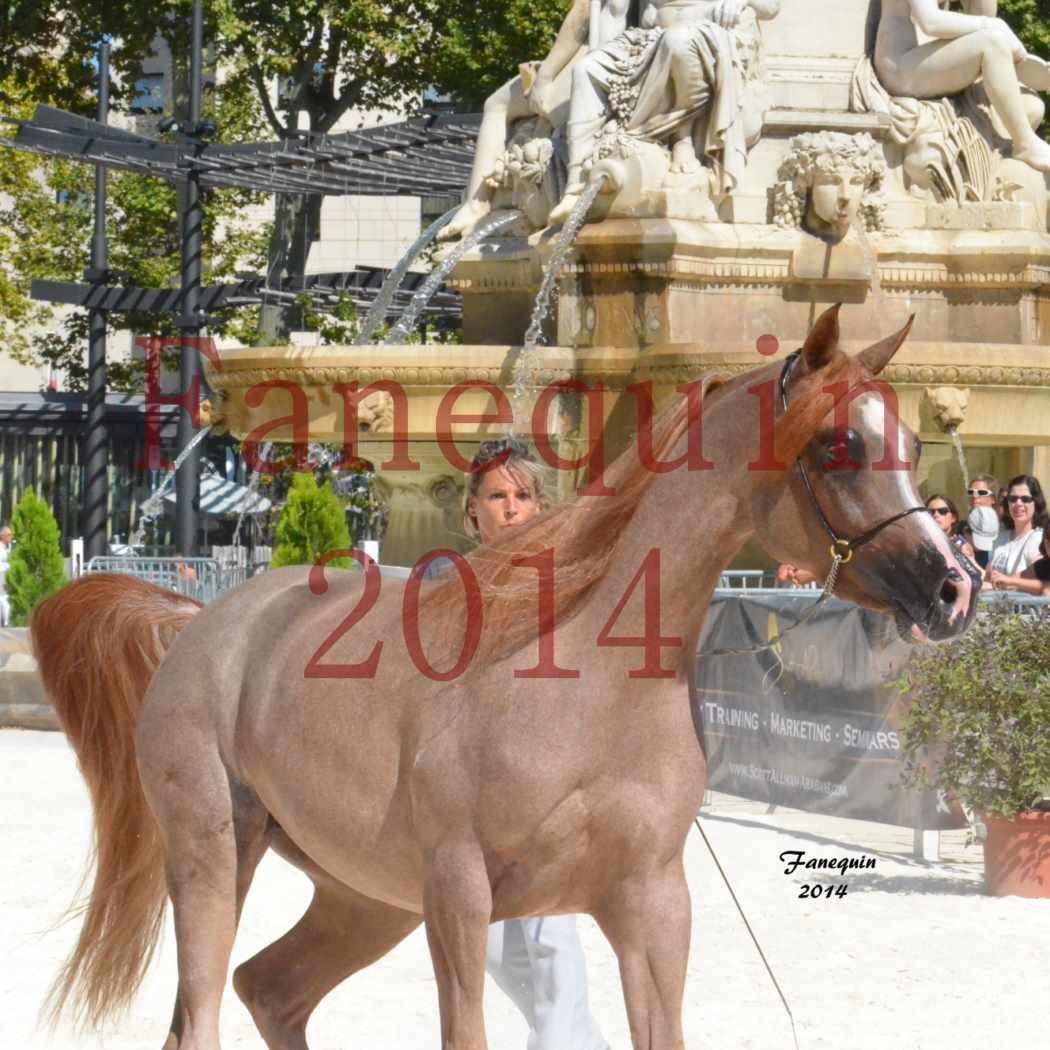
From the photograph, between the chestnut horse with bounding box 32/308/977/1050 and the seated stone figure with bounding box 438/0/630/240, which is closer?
the chestnut horse with bounding box 32/308/977/1050

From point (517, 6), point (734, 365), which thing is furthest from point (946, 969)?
point (517, 6)

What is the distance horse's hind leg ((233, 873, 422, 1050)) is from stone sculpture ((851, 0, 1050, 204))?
8966mm

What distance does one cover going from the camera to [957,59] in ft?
42.5

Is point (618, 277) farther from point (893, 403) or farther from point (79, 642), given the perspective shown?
point (893, 403)

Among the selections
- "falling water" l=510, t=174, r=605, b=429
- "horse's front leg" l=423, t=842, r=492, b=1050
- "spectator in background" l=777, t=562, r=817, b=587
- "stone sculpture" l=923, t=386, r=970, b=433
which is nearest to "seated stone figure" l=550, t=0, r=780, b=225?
"falling water" l=510, t=174, r=605, b=429

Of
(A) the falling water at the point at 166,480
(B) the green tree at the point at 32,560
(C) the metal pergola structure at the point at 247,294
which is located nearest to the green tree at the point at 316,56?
(C) the metal pergola structure at the point at 247,294

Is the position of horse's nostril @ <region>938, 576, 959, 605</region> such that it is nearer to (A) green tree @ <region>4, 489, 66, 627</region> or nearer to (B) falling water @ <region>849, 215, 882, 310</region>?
(B) falling water @ <region>849, 215, 882, 310</region>

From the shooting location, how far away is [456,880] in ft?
13.1

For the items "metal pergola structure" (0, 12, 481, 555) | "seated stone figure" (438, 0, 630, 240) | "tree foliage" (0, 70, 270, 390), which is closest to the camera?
"seated stone figure" (438, 0, 630, 240)

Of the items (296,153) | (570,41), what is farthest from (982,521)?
(296,153)

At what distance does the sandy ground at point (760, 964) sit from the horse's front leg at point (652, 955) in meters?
2.08

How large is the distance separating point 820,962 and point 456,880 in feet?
11.4

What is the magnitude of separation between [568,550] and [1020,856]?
472cm

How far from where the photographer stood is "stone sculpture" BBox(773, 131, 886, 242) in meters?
12.4
